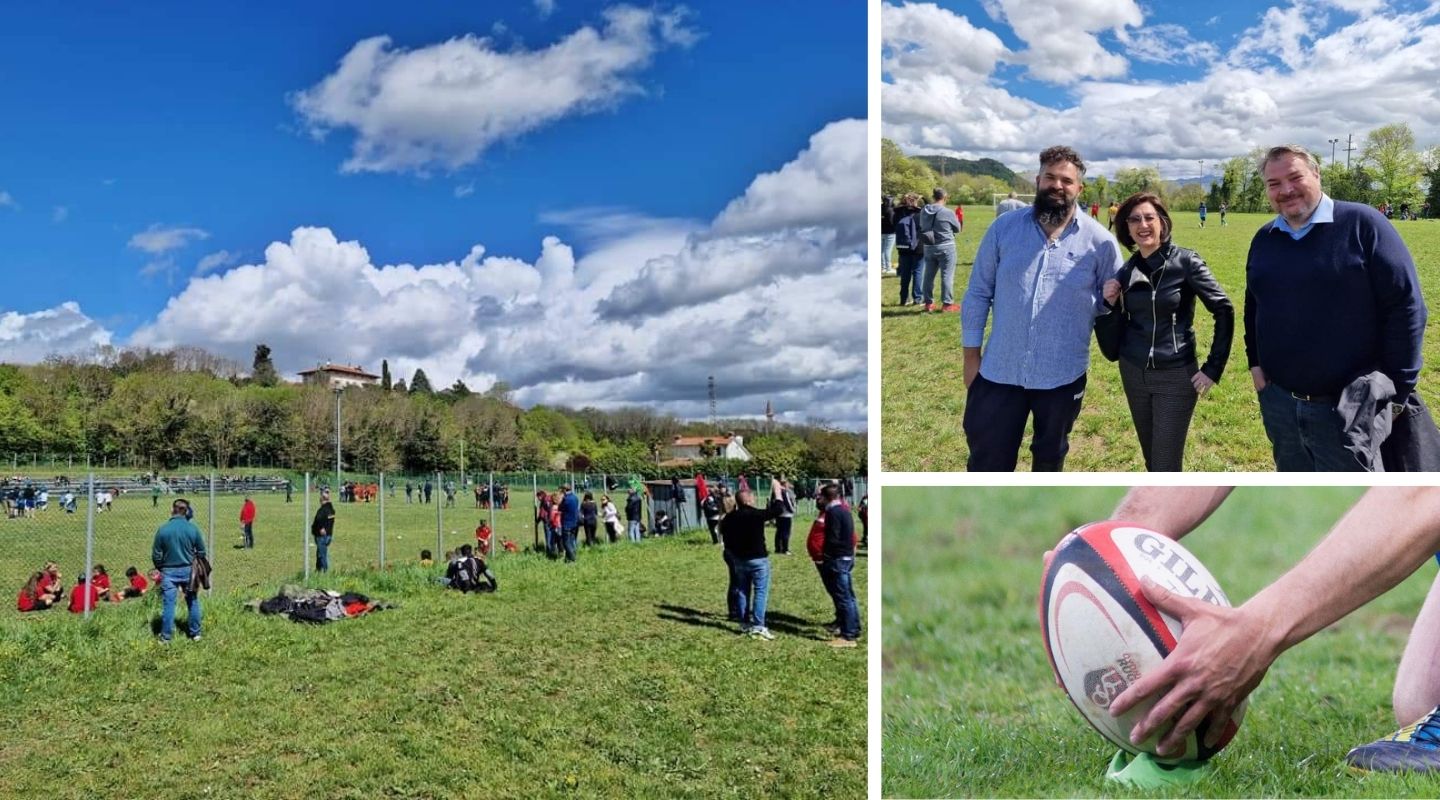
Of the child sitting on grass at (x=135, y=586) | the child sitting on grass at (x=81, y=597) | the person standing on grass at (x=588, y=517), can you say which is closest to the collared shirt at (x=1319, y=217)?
the child sitting on grass at (x=81, y=597)

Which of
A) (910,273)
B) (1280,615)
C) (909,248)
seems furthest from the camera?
(910,273)

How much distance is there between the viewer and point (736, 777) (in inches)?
215

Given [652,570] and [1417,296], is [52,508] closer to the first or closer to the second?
[652,570]

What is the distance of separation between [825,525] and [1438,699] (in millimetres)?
4894

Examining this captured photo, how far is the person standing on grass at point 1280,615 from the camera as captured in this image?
126 inches

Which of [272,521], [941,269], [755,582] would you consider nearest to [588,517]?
[272,521]

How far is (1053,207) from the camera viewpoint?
3.52 m

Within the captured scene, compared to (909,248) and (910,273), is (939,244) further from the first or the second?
(910,273)

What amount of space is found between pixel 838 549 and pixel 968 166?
178 inches

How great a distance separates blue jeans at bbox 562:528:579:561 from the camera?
1454 centimetres

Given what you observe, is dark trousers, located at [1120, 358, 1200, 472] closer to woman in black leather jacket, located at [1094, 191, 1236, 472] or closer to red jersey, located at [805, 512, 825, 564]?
woman in black leather jacket, located at [1094, 191, 1236, 472]

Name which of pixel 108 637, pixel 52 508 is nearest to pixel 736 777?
pixel 108 637

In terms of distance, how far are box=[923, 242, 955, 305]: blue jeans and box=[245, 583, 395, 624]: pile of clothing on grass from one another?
730cm

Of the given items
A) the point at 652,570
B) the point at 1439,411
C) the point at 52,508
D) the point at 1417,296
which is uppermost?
the point at 1417,296
